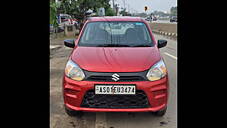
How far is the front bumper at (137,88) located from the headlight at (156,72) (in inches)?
2.3

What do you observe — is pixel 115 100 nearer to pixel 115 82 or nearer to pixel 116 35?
pixel 115 82

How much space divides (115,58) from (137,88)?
0.58 meters

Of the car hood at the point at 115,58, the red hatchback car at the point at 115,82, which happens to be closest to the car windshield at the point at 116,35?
the car hood at the point at 115,58

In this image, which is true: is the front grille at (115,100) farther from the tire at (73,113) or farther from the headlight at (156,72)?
the tire at (73,113)

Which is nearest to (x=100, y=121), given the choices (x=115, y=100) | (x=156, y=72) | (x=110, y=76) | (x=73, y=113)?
(x=73, y=113)

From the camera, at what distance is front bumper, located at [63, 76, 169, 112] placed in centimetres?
301

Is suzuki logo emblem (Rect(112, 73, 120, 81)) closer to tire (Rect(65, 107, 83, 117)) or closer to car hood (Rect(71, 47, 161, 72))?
car hood (Rect(71, 47, 161, 72))

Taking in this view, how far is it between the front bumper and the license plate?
0.25ft

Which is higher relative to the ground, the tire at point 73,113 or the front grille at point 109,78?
the front grille at point 109,78

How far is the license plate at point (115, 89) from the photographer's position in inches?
117

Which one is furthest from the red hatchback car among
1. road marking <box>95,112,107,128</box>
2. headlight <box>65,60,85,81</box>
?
road marking <box>95,112,107,128</box>

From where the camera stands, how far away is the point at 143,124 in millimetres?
3344

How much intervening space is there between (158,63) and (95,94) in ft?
3.36
